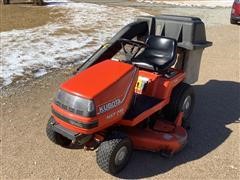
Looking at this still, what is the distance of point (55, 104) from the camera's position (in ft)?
15.3

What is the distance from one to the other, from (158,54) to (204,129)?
55.5 inches

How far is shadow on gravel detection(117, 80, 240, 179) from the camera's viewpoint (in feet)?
16.3

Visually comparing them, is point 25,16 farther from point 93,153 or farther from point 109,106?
point 109,106

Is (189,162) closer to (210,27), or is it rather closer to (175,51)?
(175,51)

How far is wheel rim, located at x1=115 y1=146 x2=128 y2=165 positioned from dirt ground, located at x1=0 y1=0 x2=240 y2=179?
170 mm

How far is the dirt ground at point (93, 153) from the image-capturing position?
4844 mm

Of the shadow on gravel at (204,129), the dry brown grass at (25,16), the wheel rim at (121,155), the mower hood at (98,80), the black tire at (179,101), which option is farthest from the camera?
the dry brown grass at (25,16)

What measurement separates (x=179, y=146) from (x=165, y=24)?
2111 millimetres

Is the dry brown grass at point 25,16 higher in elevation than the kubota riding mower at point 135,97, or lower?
lower

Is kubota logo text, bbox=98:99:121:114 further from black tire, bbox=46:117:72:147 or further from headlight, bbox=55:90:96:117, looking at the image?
black tire, bbox=46:117:72:147

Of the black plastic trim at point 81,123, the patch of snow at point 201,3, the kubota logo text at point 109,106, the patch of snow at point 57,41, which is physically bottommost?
the patch of snow at point 201,3

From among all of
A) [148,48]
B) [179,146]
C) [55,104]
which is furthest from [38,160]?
[148,48]

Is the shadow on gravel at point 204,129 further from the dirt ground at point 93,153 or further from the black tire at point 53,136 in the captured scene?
the black tire at point 53,136

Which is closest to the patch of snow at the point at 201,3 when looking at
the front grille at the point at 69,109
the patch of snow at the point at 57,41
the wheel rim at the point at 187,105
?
the patch of snow at the point at 57,41
